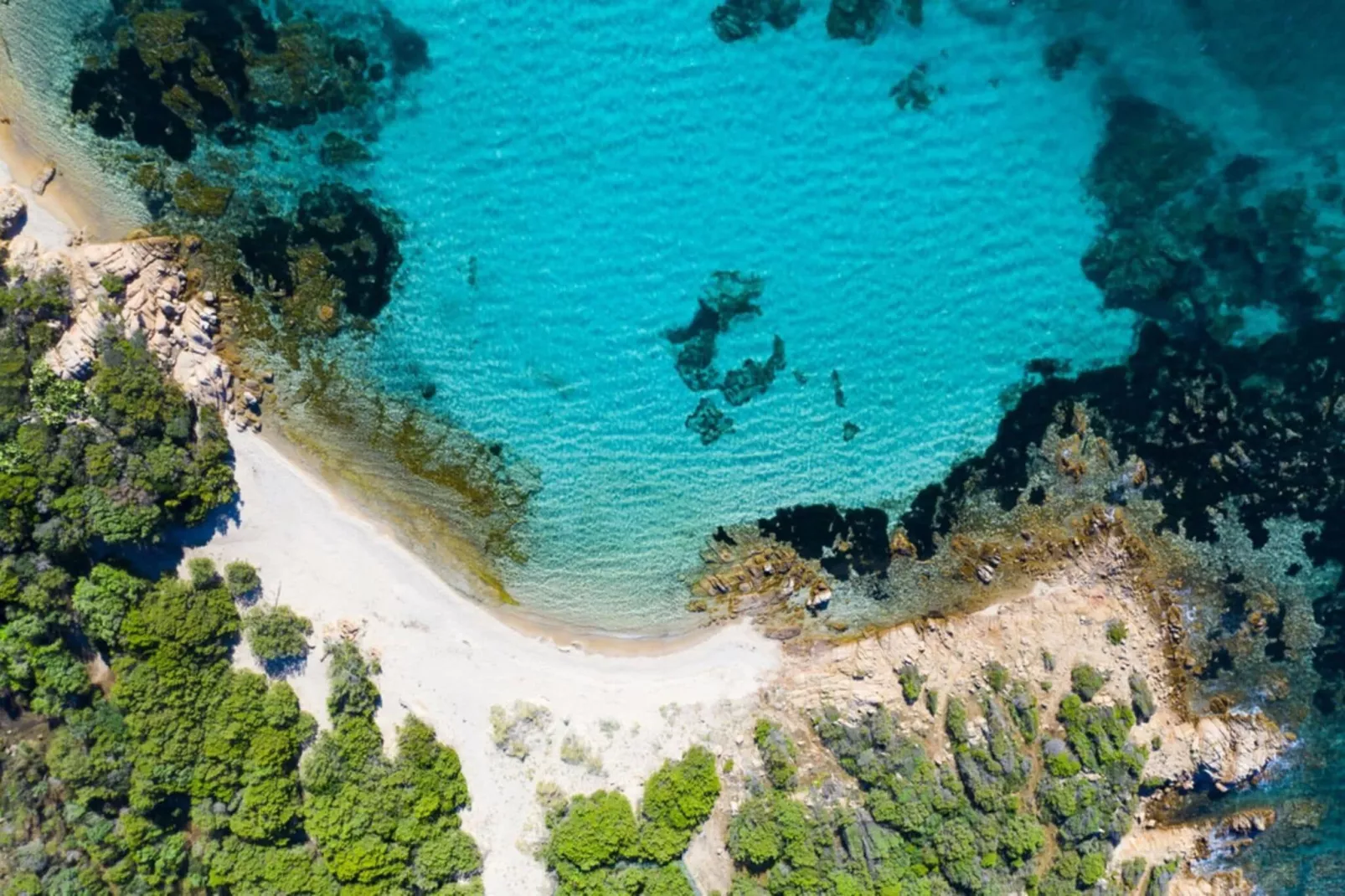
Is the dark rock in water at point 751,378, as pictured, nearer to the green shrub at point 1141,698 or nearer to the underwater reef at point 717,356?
the underwater reef at point 717,356

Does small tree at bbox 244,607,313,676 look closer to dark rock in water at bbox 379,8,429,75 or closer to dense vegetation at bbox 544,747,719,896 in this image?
dense vegetation at bbox 544,747,719,896

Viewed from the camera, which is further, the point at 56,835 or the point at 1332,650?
the point at 1332,650

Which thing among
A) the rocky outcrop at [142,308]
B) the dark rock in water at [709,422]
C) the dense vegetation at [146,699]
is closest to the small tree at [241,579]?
the dense vegetation at [146,699]

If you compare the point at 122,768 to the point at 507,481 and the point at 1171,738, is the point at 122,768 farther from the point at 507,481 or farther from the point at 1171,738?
the point at 1171,738

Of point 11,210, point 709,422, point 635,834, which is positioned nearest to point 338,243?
point 11,210

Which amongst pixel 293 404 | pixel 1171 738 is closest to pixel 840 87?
pixel 293 404

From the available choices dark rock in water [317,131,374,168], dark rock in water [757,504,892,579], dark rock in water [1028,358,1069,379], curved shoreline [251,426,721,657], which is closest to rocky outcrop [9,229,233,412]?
curved shoreline [251,426,721,657]

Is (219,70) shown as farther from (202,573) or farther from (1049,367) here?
(1049,367)
